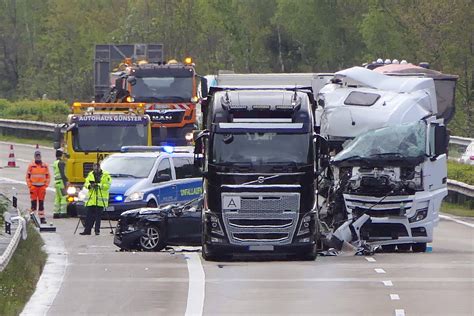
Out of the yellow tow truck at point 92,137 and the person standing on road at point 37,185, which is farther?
the yellow tow truck at point 92,137

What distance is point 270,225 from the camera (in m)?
21.5

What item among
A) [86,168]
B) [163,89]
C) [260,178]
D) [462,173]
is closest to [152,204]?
[86,168]

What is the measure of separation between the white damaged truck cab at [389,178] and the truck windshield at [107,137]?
962 cm

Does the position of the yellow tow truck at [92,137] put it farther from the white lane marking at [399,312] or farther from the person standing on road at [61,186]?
the white lane marking at [399,312]

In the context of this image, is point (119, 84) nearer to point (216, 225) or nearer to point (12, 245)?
point (216, 225)

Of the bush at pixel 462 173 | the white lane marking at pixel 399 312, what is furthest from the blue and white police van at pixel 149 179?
the white lane marking at pixel 399 312

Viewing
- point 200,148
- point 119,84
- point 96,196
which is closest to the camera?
point 200,148

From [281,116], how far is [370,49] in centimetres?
4011

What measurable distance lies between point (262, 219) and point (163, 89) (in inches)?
722

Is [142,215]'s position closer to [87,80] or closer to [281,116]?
[281,116]

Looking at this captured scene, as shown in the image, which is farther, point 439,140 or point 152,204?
point 152,204

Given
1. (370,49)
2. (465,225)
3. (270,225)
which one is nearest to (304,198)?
(270,225)

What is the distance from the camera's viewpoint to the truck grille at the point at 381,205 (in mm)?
23766

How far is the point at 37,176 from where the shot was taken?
104 feet
